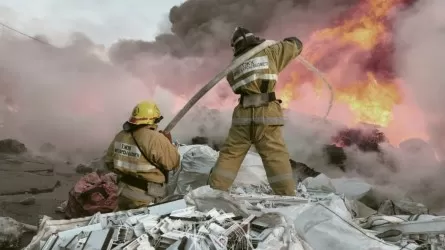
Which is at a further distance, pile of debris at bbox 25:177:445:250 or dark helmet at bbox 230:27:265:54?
dark helmet at bbox 230:27:265:54

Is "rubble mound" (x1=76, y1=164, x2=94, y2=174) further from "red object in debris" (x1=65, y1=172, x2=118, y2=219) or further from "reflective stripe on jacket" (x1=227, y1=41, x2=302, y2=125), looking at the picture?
"reflective stripe on jacket" (x1=227, y1=41, x2=302, y2=125)

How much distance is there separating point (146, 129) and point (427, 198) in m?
3.83

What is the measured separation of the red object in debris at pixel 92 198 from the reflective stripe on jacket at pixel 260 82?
60.2 inches

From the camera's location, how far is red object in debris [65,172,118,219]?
5086mm

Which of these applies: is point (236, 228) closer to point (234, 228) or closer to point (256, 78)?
point (234, 228)

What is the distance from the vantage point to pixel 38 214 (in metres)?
5.95

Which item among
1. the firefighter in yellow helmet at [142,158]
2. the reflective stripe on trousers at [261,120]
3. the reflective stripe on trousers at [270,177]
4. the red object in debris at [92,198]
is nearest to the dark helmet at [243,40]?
the reflective stripe on trousers at [261,120]

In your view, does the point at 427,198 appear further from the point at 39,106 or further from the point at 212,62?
the point at 39,106

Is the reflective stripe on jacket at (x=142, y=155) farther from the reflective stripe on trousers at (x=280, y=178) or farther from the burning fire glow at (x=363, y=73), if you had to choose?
the burning fire glow at (x=363, y=73)

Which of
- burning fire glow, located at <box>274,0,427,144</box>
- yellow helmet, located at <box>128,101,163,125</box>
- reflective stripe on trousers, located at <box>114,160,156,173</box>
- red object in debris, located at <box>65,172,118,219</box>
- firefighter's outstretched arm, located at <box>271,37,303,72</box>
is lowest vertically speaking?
red object in debris, located at <box>65,172,118,219</box>

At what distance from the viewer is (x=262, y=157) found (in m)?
4.81

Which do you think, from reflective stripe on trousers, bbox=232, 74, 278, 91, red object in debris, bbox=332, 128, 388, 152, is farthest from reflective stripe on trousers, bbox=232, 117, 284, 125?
red object in debris, bbox=332, 128, 388, 152

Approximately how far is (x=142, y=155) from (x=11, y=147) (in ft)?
22.2

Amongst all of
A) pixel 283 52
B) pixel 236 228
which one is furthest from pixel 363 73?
pixel 236 228
